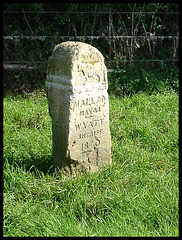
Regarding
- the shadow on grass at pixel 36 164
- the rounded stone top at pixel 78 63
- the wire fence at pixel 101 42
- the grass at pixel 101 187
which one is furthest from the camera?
the wire fence at pixel 101 42

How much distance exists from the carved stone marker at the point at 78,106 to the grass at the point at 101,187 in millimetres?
217

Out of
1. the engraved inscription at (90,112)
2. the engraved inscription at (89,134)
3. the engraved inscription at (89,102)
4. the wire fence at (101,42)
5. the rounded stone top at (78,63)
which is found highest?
the wire fence at (101,42)

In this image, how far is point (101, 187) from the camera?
11.7 ft

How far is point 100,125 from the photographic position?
3.88 meters

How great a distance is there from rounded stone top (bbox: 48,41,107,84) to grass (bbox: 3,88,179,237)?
1057 mm

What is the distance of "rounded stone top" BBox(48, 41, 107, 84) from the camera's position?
349 cm

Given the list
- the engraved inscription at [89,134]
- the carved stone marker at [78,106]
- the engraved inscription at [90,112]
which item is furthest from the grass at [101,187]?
the engraved inscription at [90,112]

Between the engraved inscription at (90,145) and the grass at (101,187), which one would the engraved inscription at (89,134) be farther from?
the grass at (101,187)

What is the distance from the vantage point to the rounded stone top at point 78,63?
349cm

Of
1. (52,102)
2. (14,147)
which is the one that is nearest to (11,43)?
(14,147)

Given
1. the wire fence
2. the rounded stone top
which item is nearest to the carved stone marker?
the rounded stone top

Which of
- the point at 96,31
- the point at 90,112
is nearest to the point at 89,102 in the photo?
the point at 90,112

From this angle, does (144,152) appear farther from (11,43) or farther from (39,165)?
(11,43)

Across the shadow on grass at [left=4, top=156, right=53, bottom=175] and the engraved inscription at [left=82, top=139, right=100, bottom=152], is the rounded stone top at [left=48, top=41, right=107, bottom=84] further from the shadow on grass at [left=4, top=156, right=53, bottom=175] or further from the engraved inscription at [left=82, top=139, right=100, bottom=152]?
the shadow on grass at [left=4, top=156, right=53, bottom=175]
